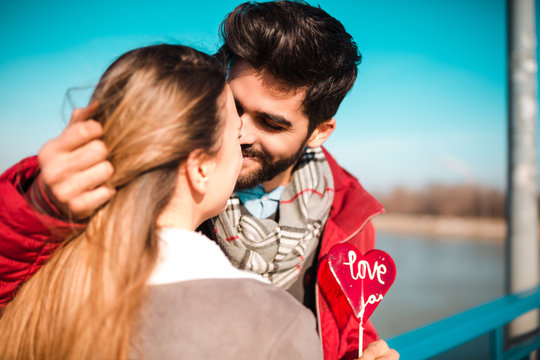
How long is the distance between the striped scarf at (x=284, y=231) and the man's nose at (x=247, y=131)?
260mm

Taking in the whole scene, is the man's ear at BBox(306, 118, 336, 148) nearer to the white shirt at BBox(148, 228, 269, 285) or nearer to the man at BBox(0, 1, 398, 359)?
the man at BBox(0, 1, 398, 359)

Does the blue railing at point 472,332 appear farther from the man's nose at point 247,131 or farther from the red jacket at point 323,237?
the man's nose at point 247,131

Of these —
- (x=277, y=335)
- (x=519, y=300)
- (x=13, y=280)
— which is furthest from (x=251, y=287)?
(x=519, y=300)

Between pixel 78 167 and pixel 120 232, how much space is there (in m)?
0.17

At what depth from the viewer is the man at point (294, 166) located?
167 centimetres

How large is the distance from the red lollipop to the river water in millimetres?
3718

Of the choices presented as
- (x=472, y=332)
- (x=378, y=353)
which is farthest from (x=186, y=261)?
(x=472, y=332)

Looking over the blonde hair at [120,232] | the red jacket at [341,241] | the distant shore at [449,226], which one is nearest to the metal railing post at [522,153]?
the red jacket at [341,241]

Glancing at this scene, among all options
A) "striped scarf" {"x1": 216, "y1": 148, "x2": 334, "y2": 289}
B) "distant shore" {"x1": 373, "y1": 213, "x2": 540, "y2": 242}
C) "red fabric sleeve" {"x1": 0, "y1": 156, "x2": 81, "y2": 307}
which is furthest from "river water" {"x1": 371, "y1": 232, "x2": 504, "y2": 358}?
"red fabric sleeve" {"x1": 0, "y1": 156, "x2": 81, "y2": 307}

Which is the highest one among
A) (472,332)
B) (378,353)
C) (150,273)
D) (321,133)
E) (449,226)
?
Result: (321,133)

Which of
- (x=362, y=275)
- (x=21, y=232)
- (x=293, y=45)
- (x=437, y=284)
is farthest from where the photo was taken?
(x=437, y=284)

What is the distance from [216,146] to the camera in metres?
1.04

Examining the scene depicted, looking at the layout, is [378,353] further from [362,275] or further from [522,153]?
[522,153]

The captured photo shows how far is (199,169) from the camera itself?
1039 mm
